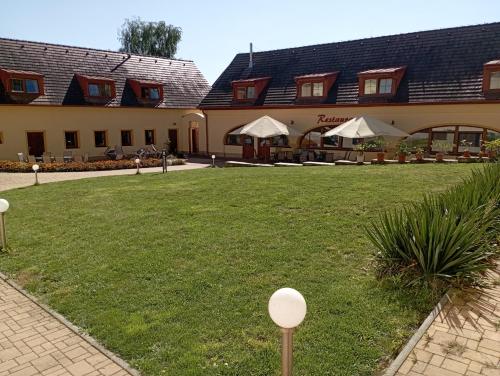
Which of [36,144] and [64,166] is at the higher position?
[36,144]

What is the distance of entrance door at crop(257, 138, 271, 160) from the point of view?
28.0 metres

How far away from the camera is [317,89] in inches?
1015

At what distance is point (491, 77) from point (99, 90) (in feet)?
77.7

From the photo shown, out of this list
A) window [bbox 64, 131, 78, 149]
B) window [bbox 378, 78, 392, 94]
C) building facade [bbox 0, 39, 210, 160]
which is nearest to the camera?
window [bbox 378, 78, 392, 94]

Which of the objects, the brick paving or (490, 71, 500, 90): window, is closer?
the brick paving

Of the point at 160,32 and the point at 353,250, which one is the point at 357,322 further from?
the point at 160,32

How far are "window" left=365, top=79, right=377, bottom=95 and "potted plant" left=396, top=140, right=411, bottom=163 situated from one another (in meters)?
4.04

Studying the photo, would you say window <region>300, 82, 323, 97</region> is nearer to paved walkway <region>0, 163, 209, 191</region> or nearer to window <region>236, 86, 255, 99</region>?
window <region>236, 86, 255, 99</region>

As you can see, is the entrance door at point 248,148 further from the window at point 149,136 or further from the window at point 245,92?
the window at point 149,136

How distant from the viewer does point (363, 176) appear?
12648 mm

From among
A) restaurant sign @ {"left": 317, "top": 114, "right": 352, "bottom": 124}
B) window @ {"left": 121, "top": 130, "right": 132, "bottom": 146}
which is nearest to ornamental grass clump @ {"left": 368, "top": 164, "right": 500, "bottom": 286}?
restaurant sign @ {"left": 317, "top": 114, "right": 352, "bottom": 124}

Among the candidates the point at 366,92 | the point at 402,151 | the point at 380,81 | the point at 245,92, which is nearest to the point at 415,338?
the point at 402,151

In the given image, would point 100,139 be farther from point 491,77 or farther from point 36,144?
point 491,77

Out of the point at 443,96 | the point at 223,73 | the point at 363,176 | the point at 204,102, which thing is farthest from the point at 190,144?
the point at 363,176
